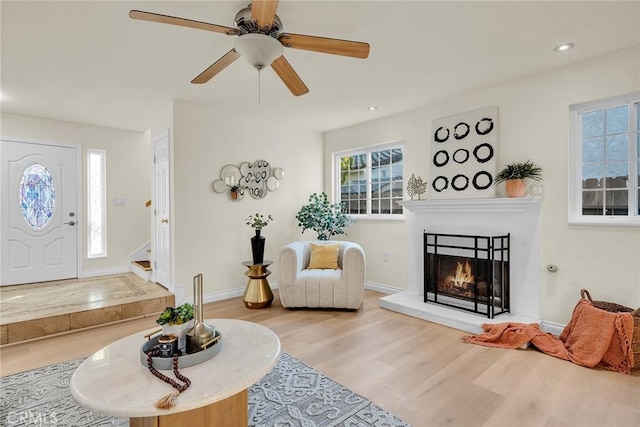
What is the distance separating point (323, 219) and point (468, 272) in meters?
2.06

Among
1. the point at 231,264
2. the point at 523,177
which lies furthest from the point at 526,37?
the point at 231,264

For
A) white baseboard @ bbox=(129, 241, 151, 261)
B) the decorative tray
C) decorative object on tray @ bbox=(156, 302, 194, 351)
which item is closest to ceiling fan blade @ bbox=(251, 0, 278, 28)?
decorative object on tray @ bbox=(156, 302, 194, 351)

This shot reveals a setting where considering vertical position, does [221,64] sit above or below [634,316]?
above

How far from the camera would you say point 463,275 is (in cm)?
356

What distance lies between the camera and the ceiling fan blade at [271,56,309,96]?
7.09 feet

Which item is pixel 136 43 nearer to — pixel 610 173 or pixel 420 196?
pixel 420 196

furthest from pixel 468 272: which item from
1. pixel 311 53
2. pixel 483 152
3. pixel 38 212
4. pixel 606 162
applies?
pixel 38 212

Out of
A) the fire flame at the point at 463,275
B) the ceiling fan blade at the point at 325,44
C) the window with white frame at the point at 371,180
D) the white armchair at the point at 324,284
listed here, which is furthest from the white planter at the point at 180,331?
the window with white frame at the point at 371,180

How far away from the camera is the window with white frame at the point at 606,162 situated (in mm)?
2701

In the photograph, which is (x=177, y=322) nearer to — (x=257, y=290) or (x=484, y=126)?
(x=257, y=290)

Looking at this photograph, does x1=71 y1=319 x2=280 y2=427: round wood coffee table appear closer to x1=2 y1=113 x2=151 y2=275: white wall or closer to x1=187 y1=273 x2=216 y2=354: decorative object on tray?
x1=187 y1=273 x2=216 y2=354: decorative object on tray

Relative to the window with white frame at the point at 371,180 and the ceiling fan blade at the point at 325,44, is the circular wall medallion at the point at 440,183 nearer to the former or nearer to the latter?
the window with white frame at the point at 371,180

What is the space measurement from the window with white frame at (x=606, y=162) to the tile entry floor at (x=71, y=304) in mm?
4550

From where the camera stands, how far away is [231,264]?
441 centimetres
